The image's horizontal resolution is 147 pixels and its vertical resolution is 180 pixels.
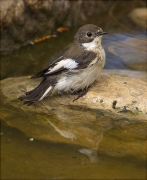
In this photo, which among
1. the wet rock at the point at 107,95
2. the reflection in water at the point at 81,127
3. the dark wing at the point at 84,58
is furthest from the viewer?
the dark wing at the point at 84,58

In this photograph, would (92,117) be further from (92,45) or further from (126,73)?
(126,73)

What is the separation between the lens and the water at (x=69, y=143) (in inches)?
116

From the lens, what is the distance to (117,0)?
9344 millimetres

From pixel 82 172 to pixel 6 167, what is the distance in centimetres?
84

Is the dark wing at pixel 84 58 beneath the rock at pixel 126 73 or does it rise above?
above

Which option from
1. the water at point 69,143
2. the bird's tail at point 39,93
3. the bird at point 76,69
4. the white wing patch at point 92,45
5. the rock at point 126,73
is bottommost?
the water at point 69,143

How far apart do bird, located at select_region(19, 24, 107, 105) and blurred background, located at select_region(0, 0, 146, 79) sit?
4.68 ft

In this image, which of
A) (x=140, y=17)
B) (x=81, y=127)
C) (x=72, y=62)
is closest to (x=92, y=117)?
(x=81, y=127)

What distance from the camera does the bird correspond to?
408 cm

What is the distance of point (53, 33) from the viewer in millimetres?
7266

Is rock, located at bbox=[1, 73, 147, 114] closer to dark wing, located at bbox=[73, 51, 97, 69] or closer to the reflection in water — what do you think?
the reflection in water

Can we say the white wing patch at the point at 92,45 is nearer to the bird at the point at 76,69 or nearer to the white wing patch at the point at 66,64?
the bird at the point at 76,69

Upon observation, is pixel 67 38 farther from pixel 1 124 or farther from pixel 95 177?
pixel 95 177

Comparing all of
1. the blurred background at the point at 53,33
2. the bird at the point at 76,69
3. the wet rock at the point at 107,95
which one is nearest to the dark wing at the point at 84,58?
the bird at the point at 76,69
